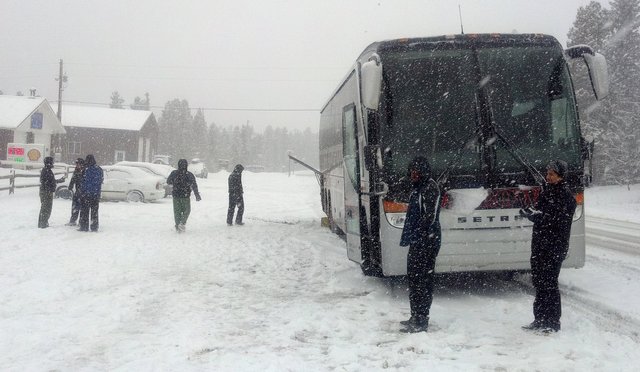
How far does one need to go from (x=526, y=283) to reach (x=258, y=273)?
14.3 ft

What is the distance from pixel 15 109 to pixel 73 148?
10423 mm

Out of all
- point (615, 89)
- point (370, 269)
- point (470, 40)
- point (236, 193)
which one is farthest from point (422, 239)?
point (615, 89)

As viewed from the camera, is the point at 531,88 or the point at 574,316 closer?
the point at 574,316

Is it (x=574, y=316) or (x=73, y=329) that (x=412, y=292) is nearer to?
(x=574, y=316)

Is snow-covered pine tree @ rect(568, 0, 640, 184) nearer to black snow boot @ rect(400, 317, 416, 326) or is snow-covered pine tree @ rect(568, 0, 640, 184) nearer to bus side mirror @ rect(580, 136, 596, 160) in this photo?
bus side mirror @ rect(580, 136, 596, 160)

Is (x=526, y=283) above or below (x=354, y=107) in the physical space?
below

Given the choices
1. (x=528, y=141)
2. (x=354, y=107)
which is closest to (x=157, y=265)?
(x=354, y=107)

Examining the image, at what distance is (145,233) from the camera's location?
12891 mm

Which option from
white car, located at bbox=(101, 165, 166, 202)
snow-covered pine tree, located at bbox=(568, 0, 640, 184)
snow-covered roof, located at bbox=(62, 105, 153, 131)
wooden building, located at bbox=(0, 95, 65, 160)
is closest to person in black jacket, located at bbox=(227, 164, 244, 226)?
white car, located at bbox=(101, 165, 166, 202)

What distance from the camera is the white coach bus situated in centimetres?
625

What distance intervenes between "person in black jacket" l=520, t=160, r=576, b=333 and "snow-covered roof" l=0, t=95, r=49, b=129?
162 ft

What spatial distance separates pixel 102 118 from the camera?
58.7m

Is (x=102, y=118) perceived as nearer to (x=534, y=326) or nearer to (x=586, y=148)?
(x=586, y=148)

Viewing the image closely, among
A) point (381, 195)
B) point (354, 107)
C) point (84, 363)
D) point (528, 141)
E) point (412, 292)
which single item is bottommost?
point (84, 363)
